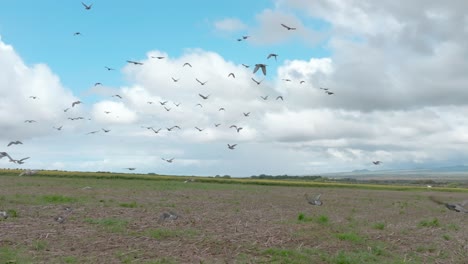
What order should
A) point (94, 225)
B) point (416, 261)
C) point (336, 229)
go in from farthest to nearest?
1. point (336, 229)
2. point (94, 225)
3. point (416, 261)

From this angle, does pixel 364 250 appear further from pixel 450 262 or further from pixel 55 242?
pixel 55 242

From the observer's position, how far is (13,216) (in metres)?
17.9

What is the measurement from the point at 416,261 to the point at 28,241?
11196 mm

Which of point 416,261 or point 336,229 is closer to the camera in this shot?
point 416,261

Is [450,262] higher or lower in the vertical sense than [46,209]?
lower

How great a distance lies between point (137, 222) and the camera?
→ 58.6 ft

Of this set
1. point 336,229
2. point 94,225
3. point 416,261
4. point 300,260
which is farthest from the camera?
point 336,229

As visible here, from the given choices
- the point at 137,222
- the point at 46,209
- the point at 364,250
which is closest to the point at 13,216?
the point at 46,209

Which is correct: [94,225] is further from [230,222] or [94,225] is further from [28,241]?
[230,222]

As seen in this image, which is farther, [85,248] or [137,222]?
[137,222]

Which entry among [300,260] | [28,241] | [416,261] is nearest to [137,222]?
[28,241]

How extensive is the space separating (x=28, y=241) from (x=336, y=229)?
35.1ft

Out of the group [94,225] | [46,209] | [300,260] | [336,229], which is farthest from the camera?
[46,209]

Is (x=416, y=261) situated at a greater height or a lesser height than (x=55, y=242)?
lesser
